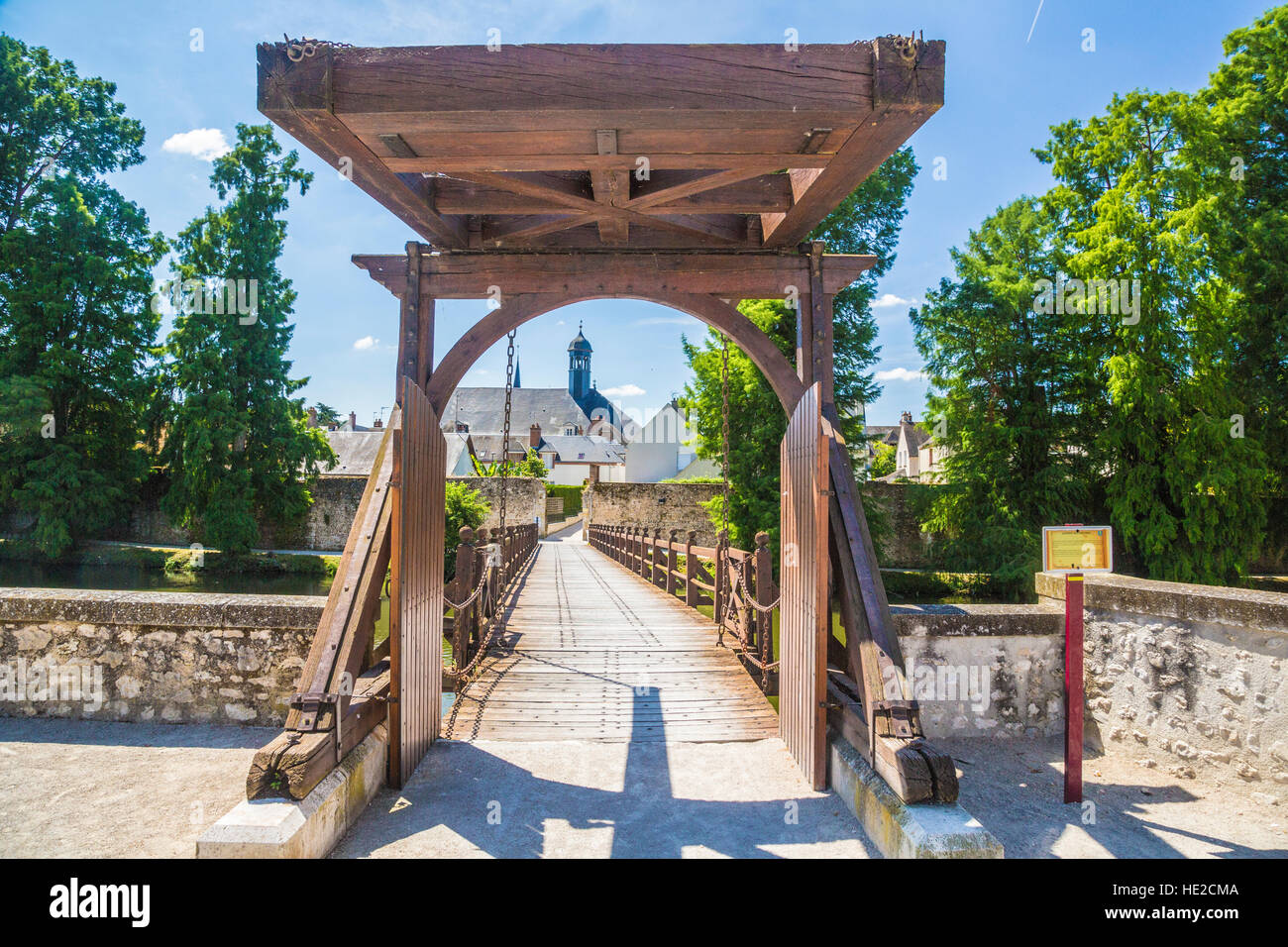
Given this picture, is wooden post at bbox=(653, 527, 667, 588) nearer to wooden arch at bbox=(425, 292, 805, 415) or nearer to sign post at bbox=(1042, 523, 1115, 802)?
wooden arch at bbox=(425, 292, 805, 415)

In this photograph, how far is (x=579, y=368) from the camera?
72.1 m

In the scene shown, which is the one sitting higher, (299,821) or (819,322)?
(819,322)

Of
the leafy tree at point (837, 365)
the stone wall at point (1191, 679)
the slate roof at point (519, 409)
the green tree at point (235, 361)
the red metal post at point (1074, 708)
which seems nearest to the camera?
the red metal post at point (1074, 708)

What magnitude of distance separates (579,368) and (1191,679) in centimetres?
6991

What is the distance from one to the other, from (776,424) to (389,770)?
14513mm

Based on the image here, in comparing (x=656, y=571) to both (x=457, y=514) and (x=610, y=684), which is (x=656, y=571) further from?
(x=457, y=514)

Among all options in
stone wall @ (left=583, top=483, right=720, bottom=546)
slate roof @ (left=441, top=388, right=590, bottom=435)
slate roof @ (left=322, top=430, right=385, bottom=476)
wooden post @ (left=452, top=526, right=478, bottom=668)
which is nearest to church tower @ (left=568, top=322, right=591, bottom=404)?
slate roof @ (left=441, top=388, right=590, bottom=435)

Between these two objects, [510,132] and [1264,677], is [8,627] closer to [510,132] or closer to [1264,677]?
[510,132]

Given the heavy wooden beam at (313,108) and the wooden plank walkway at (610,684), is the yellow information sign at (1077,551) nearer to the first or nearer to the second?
the wooden plank walkway at (610,684)

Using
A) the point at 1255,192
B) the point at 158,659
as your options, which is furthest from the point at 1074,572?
the point at 1255,192

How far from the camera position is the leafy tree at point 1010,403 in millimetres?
16828

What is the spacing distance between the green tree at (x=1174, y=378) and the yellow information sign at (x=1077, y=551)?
1394cm

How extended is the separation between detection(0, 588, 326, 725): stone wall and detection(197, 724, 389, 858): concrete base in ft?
4.98

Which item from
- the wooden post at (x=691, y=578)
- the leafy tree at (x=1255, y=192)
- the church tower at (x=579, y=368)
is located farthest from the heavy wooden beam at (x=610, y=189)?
the church tower at (x=579, y=368)
